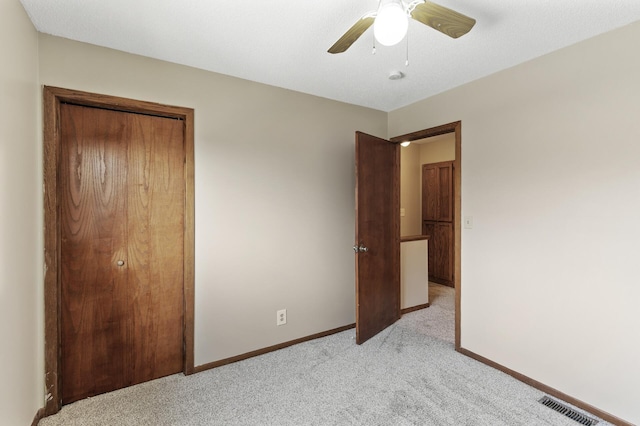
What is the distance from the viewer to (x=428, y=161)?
5551mm

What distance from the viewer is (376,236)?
317 centimetres

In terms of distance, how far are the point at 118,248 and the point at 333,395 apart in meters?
1.81

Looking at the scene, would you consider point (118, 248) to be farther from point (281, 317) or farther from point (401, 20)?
point (401, 20)

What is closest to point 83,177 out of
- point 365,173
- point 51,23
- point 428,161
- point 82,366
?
point 51,23

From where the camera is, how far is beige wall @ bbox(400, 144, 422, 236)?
5461mm

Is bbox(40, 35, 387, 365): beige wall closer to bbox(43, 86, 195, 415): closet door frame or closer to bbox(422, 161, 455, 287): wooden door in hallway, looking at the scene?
bbox(43, 86, 195, 415): closet door frame

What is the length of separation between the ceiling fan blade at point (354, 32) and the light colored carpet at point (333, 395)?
216 cm

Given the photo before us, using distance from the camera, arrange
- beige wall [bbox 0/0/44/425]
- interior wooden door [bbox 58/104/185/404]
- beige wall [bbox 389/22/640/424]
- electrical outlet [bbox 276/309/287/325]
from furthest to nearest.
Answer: electrical outlet [bbox 276/309/287/325]
interior wooden door [bbox 58/104/185/404]
beige wall [bbox 389/22/640/424]
beige wall [bbox 0/0/44/425]

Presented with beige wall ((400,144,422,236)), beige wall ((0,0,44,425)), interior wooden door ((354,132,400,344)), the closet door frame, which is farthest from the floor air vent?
beige wall ((400,144,422,236))

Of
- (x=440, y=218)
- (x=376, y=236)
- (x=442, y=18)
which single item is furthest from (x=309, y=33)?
(x=440, y=218)

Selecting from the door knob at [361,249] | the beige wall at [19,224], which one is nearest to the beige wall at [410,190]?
the door knob at [361,249]

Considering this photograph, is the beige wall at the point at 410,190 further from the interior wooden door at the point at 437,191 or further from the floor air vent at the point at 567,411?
the floor air vent at the point at 567,411

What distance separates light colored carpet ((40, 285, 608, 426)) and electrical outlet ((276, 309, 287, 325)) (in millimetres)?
258

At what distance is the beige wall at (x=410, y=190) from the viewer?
17.9 ft
